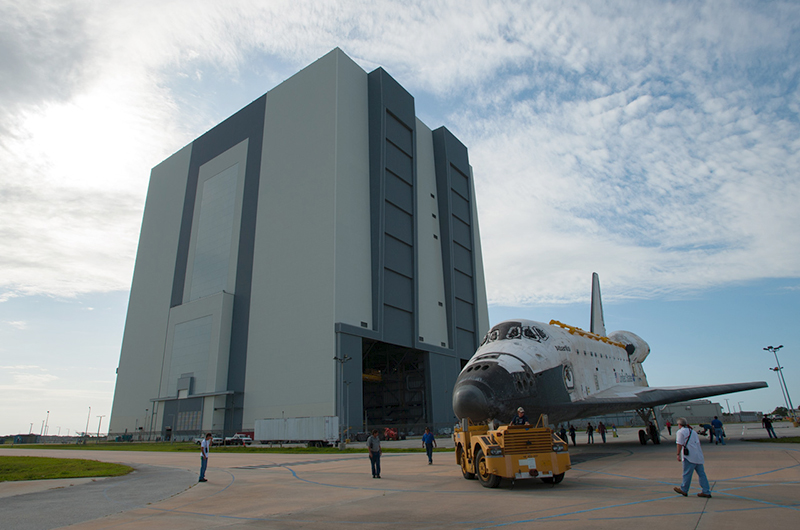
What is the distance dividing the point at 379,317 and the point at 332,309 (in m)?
5.63

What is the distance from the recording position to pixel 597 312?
32.8 meters

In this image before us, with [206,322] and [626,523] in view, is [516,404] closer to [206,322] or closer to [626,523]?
[626,523]

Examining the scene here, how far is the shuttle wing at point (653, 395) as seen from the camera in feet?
58.7

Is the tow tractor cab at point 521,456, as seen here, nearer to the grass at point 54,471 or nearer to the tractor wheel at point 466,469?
the tractor wheel at point 466,469

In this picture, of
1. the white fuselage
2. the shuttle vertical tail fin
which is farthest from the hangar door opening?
the white fuselage

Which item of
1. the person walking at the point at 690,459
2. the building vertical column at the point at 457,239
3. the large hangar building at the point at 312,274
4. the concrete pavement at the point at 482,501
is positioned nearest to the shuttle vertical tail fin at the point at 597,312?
the concrete pavement at the point at 482,501

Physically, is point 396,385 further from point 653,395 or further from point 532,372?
point 532,372

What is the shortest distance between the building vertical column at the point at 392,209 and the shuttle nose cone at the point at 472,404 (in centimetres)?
3045

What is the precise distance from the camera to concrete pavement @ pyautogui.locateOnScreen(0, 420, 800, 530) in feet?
23.7

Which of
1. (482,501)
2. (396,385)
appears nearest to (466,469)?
(482,501)

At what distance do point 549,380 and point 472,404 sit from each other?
3982mm

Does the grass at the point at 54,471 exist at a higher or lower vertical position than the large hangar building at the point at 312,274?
lower

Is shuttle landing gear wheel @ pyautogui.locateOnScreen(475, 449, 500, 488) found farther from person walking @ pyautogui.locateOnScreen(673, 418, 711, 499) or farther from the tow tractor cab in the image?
person walking @ pyautogui.locateOnScreen(673, 418, 711, 499)

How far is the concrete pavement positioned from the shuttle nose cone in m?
1.76
